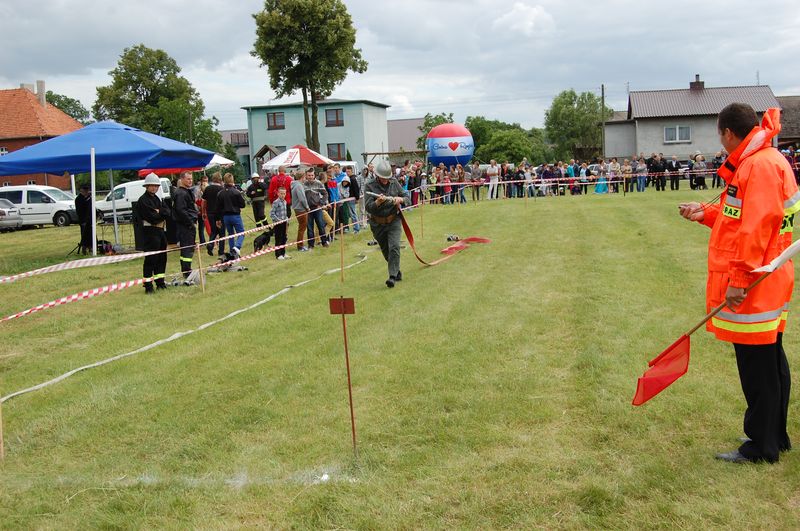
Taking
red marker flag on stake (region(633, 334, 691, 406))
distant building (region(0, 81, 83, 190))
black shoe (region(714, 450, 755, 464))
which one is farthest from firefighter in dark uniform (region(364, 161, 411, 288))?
distant building (region(0, 81, 83, 190))

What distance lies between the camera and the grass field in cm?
403

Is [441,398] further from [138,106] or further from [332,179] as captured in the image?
[138,106]

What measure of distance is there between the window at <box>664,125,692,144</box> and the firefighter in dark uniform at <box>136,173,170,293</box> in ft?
157

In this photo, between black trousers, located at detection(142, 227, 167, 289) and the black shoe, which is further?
black trousers, located at detection(142, 227, 167, 289)

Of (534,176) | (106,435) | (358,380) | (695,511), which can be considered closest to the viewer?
(695,511)

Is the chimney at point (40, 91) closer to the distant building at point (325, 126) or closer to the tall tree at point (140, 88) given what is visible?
the tall tree at point (140, 88)

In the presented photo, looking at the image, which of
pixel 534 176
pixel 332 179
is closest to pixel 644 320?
pixel 332 179

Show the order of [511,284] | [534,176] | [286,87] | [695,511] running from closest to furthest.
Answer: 1. [695,511]
2. [511,284]
3. [534,176]
4. [286,87]

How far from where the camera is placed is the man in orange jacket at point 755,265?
390 centimetres

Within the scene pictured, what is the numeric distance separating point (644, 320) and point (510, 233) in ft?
29.9

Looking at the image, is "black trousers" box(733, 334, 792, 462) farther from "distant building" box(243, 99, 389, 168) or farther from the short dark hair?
"distant building" box(243, 99, 389, 168)

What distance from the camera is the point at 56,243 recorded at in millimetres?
22484

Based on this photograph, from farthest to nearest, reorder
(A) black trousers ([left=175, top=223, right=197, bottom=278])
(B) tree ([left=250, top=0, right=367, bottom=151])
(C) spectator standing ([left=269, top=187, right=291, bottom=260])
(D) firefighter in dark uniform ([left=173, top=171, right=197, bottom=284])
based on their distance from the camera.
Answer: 1. (B) tree ([left=250, top=0, right=367, bottom=151])
2. (C) spectator standing ([left=269, top=187, right=291, bottom=260])
3. (D) firefighter in dark uniform ([left=173, top=171, right=197, bottom=284])
4. (A) black trousers ([left=175, top=223, right=197, bottom=278])

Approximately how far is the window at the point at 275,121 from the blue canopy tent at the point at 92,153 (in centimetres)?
5118
